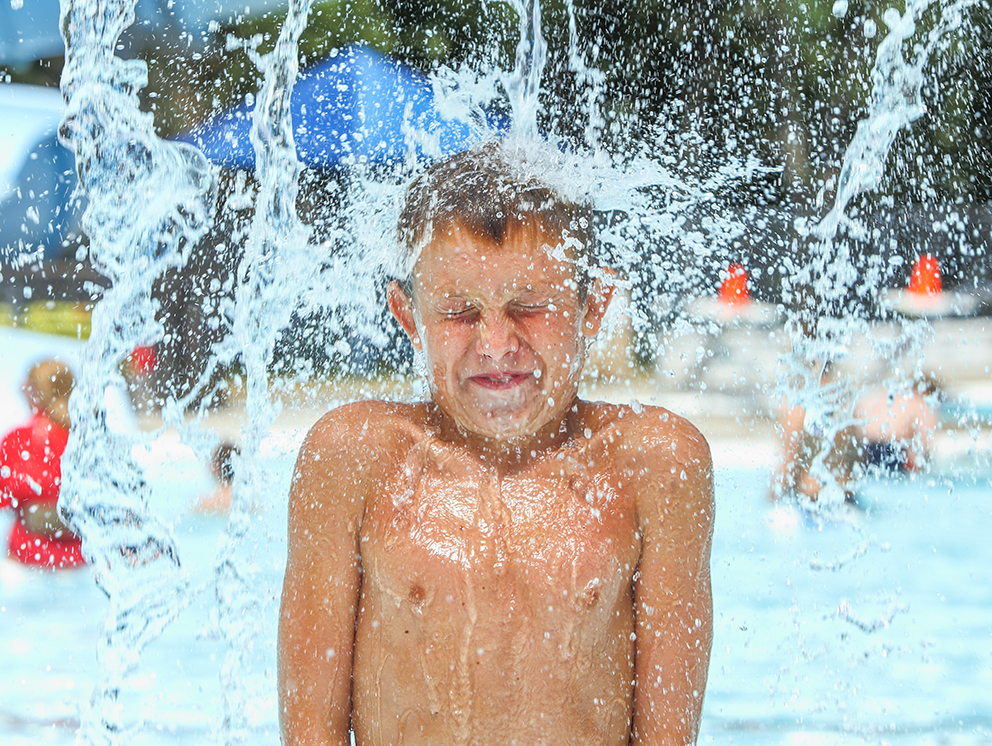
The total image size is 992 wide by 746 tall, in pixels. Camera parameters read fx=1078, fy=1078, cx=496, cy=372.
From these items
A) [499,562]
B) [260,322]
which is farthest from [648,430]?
[260,322]

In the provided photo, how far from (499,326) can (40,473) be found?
4.41m

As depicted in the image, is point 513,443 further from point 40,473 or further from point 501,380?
point 40,473

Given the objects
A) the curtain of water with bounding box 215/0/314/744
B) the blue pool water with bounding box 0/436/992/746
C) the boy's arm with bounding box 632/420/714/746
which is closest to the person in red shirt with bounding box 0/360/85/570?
the blue pool water with bounding box 0/436/992/746

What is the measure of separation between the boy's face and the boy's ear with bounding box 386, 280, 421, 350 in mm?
60

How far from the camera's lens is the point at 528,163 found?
6.47 ft

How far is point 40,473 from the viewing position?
5.51m

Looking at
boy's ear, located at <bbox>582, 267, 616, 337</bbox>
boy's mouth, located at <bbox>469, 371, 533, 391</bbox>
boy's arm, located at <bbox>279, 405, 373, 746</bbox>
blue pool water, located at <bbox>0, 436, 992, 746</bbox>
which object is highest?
boy's ear, located at <bbox>582, 267, 616, 337</bbox>

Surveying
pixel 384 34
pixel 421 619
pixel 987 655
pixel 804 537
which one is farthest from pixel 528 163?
pixel 384 34

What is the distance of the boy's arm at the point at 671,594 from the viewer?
6.08ft

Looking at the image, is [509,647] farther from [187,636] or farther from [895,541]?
[895,541]

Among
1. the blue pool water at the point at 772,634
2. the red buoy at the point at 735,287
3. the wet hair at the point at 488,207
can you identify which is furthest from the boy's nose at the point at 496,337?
the red buoy at the point at 735,287

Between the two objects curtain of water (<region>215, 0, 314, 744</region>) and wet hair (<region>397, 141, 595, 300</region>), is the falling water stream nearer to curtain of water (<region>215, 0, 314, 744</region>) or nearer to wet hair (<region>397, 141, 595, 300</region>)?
curtain of water (<region>215, 0, 314, 744</region>)

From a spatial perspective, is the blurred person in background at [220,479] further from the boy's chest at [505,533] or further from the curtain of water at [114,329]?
the boy's chest at [505,533]

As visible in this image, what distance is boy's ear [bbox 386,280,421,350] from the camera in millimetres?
1976
